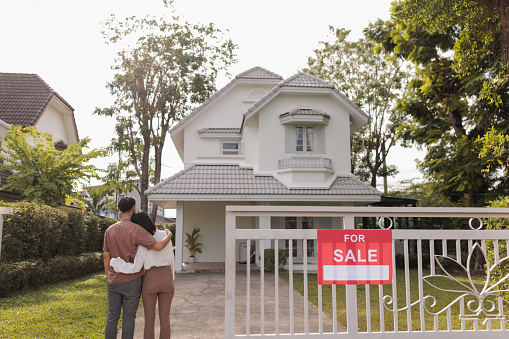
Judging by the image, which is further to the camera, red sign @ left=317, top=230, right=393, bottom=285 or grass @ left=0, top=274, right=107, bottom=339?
grass @ left=0, top=274, right=107, bottom=339

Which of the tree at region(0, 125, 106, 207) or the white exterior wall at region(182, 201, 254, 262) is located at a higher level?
the tree at region(0, 125, 106, 207)

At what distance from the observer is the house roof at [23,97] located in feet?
63.6

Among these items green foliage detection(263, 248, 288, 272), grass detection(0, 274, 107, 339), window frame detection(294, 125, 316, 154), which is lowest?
grass detection(0, 274, 107, 339)

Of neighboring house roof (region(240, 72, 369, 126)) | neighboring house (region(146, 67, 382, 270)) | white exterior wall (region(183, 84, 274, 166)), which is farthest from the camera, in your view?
white exterior wall (region(183, 84, 274, 166))

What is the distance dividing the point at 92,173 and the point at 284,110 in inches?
317

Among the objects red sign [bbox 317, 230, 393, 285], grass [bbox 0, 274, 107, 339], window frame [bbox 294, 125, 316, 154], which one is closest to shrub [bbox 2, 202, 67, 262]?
grass [bbox 0, 274, 107, 339]

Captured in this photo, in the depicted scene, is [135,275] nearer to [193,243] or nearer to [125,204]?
[125,204]

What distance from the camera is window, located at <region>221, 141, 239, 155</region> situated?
19156 millimetres

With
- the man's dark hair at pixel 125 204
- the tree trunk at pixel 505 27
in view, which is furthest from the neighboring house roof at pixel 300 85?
the man's dark hair at pixel 125 204

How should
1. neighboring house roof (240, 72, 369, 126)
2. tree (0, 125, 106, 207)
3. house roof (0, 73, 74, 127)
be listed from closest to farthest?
tree (0, 125, 106, 207) → neighboring house roof (240, 72, 369, 126) → house roof (0, 73, 74, 127)

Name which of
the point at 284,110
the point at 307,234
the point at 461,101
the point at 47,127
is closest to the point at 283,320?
the point at 307,234

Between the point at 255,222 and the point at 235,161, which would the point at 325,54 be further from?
the point at 255,222

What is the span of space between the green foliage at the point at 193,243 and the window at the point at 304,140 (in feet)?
20.0

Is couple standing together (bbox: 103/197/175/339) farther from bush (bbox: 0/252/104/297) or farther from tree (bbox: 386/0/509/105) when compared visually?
tree (bbox: 386/0/509/105)
